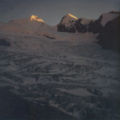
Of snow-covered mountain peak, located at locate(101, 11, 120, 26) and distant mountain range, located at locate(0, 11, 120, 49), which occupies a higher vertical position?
snow-covered mountain peak, located at locate(101, 11, 120, 26)

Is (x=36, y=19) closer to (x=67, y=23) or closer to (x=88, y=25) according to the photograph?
(x=67, y=23)

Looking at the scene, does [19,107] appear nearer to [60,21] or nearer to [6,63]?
[6,63]

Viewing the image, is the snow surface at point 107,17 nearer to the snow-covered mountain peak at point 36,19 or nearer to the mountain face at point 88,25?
the mountain face at point 88,25

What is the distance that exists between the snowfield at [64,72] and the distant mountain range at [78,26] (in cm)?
5

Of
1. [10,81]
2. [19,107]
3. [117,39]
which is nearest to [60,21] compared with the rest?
[117,39]

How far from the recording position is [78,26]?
143cm

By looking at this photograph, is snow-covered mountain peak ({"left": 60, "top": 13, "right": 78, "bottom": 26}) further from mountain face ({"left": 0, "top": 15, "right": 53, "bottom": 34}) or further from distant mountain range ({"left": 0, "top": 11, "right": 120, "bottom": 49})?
mountain face ({"left": 0, "top": 15, "right": 53, "bottom": 34})

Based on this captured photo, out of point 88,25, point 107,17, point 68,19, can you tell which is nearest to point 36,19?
point 68,19

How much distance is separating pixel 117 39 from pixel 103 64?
23 cm

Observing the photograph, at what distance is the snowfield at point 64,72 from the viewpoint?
3.03 ft

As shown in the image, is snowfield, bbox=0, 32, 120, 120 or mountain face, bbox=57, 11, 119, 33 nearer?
snowfield, bbox=0, 32, 120, 120

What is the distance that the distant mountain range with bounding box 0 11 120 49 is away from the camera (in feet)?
4.22

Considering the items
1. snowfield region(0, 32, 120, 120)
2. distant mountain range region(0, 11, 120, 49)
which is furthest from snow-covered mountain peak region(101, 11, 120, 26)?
snowfield region(0, 32, 120, 120)

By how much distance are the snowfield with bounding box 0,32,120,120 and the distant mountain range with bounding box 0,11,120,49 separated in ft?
0.16
